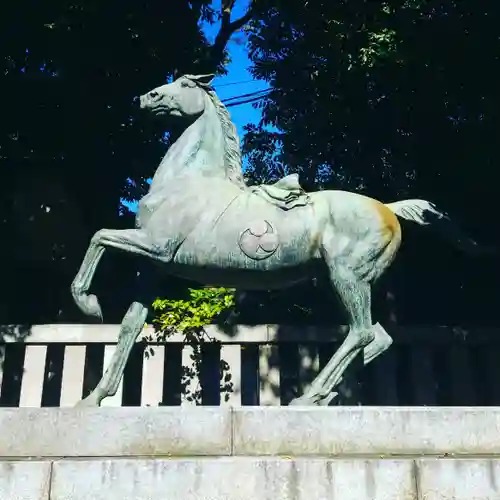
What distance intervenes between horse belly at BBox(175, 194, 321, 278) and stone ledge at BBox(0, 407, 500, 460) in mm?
1145

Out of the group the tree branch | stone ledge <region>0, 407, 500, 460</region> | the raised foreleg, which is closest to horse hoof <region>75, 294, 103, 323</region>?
the raised foreleg

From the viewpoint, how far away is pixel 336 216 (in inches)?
179

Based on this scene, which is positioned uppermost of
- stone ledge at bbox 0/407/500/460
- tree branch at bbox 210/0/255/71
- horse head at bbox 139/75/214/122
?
tree branch at bbox 210/0/255/71

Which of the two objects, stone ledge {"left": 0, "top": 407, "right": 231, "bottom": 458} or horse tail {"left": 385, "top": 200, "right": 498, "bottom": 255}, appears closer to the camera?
stone ledge {"left": 0, "top": 407, "right": 231, "bottom": 458}

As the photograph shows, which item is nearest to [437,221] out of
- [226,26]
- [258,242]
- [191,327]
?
[258,242]

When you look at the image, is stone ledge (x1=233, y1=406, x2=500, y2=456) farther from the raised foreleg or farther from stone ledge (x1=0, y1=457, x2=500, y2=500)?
the raised foreleg

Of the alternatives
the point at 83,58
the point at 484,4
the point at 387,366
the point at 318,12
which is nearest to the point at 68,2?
the point at 83,58

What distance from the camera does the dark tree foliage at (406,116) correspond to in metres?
6.82

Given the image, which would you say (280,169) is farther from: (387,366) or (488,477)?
(488,477)

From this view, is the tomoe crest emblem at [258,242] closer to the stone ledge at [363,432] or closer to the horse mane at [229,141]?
the horse mane at [229,141]

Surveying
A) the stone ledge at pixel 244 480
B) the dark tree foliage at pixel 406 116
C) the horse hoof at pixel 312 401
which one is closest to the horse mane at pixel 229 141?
the horse hoof at pixel 312 401

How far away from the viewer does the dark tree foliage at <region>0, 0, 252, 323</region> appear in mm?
8672

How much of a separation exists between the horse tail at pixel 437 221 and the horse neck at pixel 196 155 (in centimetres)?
150

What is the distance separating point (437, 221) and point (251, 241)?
1640mm
